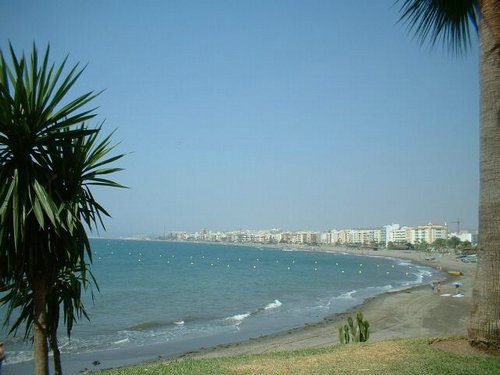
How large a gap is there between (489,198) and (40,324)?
585 centimetres

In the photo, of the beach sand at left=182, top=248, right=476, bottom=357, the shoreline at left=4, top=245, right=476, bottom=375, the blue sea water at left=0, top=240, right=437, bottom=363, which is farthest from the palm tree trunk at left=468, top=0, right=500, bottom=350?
the blue sea water at left=0, top=240, right=437, bottom=363

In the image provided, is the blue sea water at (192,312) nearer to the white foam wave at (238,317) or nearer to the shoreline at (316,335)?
the white foam wave at (238,317)

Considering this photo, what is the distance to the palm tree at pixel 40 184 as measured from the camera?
176 inches

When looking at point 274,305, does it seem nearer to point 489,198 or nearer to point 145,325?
point 145,325

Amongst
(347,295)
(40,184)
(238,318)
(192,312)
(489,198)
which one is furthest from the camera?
(347,295)

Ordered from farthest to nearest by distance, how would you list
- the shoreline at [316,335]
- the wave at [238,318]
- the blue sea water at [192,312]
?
the wave at [238,318] → the blue sea water at [192,312] → the shoreline at [316,335]

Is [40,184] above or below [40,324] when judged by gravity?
above

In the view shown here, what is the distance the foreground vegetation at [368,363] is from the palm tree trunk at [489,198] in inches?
17.3

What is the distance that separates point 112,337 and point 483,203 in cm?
1815

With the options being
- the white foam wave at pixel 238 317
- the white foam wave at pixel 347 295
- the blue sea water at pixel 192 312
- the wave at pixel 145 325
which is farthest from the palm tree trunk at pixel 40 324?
the white foam wave at pixel 347 295

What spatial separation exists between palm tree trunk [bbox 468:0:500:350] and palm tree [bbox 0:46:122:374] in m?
5.12

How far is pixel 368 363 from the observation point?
5.99 m

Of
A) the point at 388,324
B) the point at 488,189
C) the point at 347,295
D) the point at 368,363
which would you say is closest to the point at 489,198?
the point at 488,189

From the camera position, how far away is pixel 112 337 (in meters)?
20.2
